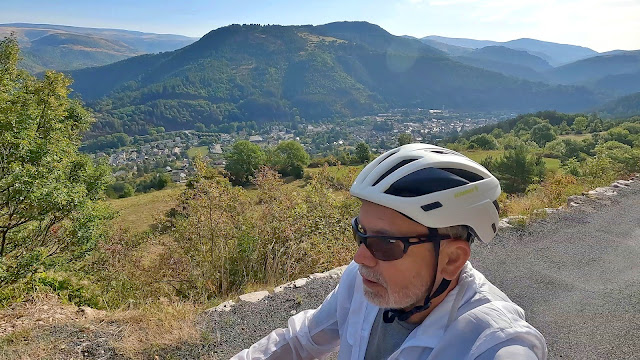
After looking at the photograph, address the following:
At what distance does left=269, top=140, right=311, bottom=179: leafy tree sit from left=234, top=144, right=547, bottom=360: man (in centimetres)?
3582

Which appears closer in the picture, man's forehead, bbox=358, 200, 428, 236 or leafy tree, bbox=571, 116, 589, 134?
man's forehead, bbox=358, 200, 428, 236

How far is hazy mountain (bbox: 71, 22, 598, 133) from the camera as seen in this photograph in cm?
15200

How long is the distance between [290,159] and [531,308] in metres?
37.0

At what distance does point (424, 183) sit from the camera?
4.95 feet

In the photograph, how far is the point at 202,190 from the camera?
19.1ft

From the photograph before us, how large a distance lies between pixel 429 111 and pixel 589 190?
16019 centimetres

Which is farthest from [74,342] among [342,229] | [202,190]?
[342,229]

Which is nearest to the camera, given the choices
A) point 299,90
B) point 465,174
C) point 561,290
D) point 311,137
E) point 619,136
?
Answer: point 465,174

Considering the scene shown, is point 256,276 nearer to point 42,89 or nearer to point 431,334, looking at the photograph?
point 431,334

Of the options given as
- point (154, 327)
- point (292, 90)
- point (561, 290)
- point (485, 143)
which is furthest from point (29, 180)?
point (292, 90)

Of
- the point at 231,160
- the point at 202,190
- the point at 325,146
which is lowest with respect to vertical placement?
the point at 325,146

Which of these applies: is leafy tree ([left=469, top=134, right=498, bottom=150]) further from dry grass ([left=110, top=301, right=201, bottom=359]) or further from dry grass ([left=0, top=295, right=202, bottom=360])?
dry grass ([left=0, top=295, right=202, bottom=360])

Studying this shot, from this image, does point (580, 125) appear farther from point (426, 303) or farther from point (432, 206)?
point (426, 303)

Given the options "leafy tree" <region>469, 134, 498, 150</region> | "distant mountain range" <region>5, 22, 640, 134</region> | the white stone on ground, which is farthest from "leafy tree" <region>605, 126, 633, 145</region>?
"distant mountain range" <region>5, 22, 640, 134</region>
